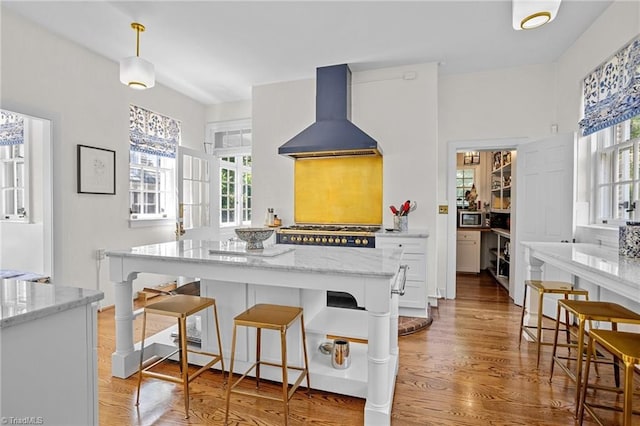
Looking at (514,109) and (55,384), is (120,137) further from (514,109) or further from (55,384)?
(514,109)

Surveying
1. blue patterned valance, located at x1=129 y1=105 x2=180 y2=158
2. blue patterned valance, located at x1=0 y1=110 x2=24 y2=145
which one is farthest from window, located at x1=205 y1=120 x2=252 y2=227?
blue patterned valance, located at x1=0 y1=110 x2=24 y2=145

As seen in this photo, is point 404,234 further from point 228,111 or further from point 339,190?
point 228,111

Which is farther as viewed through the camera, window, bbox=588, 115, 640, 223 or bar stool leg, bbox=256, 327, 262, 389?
window, bbox=588, 115, 640, 223

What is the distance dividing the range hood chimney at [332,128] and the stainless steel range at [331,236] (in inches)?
37.0

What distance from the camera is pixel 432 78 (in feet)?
12.8

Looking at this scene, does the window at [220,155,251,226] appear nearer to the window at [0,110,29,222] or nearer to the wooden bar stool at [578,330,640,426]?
the window at [0,110,29,222]

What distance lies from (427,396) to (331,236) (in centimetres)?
190

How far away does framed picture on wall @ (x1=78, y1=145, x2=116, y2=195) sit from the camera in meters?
3.50

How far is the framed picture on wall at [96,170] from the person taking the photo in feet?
11.5

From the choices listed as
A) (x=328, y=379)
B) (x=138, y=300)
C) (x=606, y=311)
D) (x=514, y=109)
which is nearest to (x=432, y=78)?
(x=514, y=109)

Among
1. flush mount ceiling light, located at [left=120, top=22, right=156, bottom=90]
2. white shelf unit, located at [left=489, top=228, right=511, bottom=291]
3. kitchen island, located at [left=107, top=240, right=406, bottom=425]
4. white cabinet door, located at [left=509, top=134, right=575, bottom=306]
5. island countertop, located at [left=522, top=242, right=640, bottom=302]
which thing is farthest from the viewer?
white shelf unit, located at [left=489, top=228, right=511, bottom=291]

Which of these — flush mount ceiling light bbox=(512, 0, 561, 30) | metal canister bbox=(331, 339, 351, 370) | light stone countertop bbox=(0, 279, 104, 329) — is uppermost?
flush mount ceiling light bbox=(512, 0, 561, 30)

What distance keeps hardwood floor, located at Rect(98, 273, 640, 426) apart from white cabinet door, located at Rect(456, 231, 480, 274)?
296 cm

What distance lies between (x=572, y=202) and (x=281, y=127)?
3.54m
